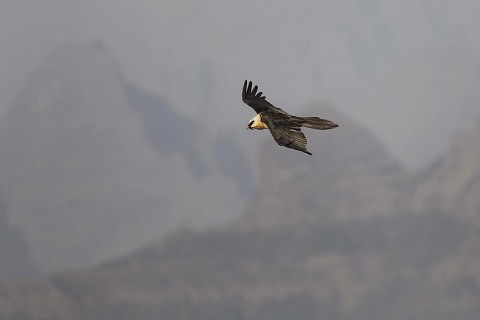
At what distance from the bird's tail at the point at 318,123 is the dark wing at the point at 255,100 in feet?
→ 13.4

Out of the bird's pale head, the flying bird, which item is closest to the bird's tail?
the flying bird

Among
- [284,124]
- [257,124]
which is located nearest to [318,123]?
[284,124]

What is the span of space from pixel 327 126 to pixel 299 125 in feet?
8.31

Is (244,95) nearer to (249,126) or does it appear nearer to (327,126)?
(249,126)

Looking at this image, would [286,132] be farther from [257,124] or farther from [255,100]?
[255,100]

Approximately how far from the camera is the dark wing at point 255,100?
11775cm

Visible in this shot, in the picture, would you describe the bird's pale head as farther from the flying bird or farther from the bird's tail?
the bird's tail

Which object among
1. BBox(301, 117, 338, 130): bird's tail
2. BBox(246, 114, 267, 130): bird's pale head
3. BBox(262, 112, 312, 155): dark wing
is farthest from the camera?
BBox(246, 114, 267, 130): bird's pale head

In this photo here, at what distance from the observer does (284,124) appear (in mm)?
110188

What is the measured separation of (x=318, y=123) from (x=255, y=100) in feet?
40.5

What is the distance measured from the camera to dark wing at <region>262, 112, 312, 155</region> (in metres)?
106

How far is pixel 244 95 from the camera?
124625 mm

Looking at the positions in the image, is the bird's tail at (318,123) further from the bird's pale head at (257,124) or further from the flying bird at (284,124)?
the bird's pale head at (257,124)

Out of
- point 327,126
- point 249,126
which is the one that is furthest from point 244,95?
point 327,126
